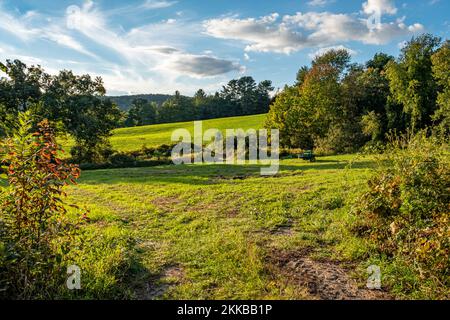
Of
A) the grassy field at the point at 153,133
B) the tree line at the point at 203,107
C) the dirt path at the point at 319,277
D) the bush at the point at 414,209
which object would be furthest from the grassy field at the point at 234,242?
the tree line at the point at 203,107

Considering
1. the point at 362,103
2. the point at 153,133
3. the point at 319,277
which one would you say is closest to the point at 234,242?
the point at 319,277

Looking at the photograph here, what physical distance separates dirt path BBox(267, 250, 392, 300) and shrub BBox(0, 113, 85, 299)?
13.3 ft

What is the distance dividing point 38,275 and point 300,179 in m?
12.6

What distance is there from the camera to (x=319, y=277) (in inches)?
232

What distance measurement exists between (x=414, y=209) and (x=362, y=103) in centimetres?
4212

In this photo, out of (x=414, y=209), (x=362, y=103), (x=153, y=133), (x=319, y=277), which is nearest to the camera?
(x=319, y=277)

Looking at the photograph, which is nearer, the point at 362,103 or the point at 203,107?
the point at 362,103

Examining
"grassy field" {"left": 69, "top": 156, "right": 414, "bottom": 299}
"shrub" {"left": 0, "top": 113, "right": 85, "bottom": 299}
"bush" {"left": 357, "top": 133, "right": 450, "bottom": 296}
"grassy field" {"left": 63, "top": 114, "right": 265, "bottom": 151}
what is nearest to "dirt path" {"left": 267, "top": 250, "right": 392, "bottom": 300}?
"grassy field" {"left": 69, "top": 156, "right": 414, "bottom": 299}

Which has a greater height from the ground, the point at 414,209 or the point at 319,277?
the point at 414,209

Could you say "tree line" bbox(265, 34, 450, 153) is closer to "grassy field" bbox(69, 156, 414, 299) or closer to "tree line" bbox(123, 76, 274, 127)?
"grassy field" bbox(69, 156, 414, 299)

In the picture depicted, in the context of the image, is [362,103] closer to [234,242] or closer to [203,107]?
[234,242]

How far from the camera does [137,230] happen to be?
8914 millimetres

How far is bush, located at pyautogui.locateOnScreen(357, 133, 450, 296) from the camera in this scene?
Result: 545 centimetres
